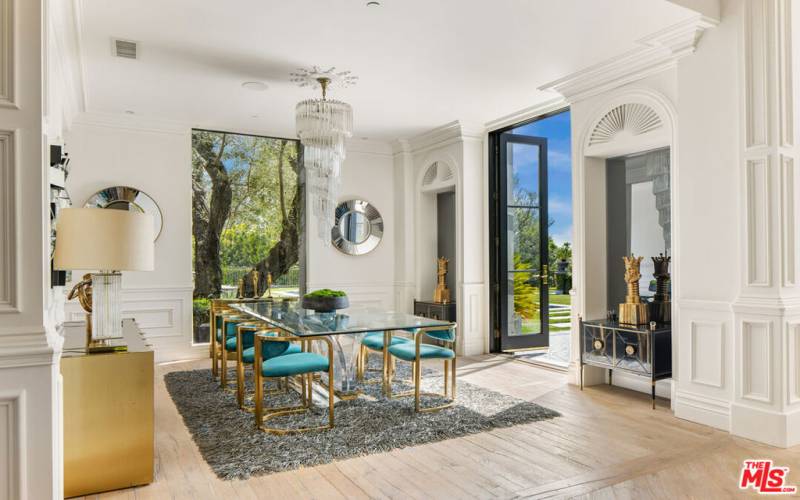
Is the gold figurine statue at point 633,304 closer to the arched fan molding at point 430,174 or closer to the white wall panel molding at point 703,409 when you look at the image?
the white wall panel molding at point 703,409

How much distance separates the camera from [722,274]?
11.6 ft

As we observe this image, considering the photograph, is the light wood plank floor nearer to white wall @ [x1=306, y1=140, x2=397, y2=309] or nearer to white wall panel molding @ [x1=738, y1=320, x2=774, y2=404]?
white wall panel molding @ [x1=738, y1=320, x2=774, y2=404]

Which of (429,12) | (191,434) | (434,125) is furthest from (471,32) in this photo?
(191,434)

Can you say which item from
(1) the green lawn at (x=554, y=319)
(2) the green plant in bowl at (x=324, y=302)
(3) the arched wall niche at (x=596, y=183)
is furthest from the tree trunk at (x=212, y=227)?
(3) the arched wall niche at (x=596, y=183)

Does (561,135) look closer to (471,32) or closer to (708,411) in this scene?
(471,32)

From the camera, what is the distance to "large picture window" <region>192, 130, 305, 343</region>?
6.30 m

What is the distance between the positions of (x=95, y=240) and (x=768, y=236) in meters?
3.83

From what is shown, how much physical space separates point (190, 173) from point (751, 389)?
18.7 ft

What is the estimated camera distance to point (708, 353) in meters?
3.60

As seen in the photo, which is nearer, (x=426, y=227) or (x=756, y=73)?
(x=756, y=73)

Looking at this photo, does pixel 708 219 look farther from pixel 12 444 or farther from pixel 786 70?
pixel 12 444

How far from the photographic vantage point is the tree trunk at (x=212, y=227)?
6.29m

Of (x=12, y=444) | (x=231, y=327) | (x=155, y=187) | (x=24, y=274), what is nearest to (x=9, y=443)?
(x=12, y=444)

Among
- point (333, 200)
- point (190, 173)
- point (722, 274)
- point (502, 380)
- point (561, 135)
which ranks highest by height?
point (561, 135)
